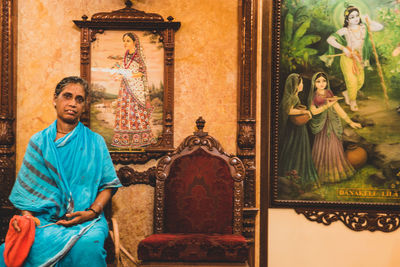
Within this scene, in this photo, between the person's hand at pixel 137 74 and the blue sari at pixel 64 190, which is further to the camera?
the person's hand at pixel 137 74

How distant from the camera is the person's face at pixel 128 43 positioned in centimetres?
337

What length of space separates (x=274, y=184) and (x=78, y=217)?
5.98 ft

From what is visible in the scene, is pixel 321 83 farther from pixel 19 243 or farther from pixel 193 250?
pixel 19 243

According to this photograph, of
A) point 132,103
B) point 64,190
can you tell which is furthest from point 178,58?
point 64,190

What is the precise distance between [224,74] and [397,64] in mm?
1653

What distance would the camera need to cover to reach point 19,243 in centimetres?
229

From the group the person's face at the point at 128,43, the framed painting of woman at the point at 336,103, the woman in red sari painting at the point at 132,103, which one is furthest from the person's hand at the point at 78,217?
the framed painting of woman at the point at 336,103

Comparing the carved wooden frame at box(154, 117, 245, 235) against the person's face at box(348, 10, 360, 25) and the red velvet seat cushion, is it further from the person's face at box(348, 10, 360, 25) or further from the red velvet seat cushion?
the person's face at box(348, 10, 360, 25)

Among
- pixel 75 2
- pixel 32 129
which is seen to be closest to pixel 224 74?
pixel 75 2

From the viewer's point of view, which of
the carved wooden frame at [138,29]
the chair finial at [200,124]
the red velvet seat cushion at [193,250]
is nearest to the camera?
the red velvet seat cushion at [193,250]

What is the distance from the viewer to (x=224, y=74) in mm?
3428

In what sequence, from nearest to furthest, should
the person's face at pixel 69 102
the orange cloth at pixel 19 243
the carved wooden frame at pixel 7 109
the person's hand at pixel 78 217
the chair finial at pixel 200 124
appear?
the orange cloth at pixel 19 243 → the person's hand at pixel 78 217 → the person's face at pixel 69 102 → the chair finial at pixel 200 124 → the carved wooden frame at pixel 7 109

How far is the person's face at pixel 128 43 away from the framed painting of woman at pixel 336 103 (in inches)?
53.2

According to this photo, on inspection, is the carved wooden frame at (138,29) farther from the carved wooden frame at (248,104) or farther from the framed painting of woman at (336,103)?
the framed painting of woman at (336,103)
